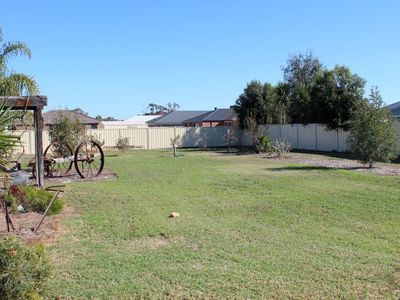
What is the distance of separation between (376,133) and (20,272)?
14.7 meters

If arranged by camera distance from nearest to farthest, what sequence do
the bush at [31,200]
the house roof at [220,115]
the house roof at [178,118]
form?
the bush at [31,200] → the house roof at [220,115] → the house roof at [178,118]

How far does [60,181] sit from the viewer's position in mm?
15055

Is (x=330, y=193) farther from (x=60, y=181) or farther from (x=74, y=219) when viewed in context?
(x=60, y=181)

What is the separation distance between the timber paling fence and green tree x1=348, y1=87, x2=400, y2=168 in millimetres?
11510

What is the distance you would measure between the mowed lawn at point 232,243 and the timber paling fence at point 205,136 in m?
17.5

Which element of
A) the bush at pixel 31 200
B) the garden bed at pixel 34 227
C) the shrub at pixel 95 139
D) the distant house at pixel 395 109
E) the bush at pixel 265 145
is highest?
the distant house at pixel 395 109

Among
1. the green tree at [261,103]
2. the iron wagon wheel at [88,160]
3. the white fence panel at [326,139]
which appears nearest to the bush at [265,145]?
the white fence panel at [326,139]

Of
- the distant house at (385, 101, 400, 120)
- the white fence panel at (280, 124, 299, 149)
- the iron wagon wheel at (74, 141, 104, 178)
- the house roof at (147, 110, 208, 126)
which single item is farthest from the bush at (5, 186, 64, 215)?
the house roof at (147, 110, 208, 126)

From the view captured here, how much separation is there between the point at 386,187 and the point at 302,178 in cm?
283

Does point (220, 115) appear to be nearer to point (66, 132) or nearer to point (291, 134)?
point (291, 134)

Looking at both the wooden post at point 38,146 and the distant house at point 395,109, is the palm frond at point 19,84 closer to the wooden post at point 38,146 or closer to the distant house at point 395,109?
the wooden post at point 38,146

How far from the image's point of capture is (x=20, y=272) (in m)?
3.73

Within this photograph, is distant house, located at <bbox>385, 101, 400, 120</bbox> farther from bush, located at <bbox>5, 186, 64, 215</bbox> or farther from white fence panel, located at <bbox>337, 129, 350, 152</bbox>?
bush, located at <bbox>5, 186, 64, 215</bbox>

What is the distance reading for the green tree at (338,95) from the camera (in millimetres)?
26766
